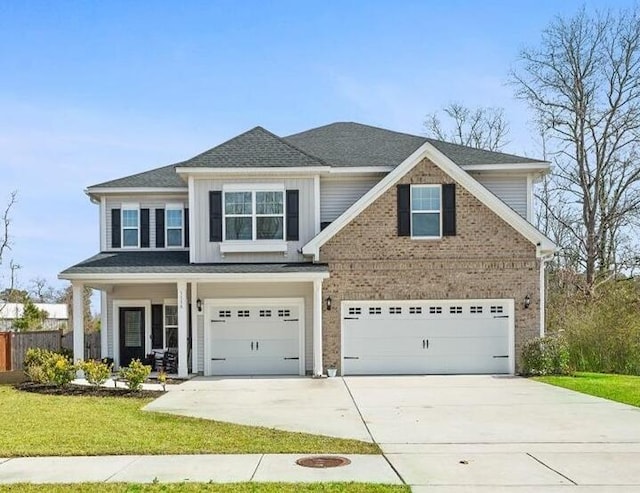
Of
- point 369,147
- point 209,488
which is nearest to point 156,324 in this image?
point 369,147

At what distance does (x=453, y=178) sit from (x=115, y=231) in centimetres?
1035

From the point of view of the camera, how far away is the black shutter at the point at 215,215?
774 inches

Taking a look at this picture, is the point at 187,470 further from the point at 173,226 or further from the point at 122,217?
the point at 122,217

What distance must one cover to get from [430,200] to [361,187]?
7.32ft

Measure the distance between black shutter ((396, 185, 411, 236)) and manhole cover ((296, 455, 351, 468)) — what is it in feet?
36.3

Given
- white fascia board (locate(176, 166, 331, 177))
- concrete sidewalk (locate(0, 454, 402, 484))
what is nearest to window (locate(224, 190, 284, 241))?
white fascia board (locate(176, 166, 331, 177))

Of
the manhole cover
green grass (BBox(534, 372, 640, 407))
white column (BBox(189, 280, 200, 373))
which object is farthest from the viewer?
white column (BBox(189, 280, 200, 373))

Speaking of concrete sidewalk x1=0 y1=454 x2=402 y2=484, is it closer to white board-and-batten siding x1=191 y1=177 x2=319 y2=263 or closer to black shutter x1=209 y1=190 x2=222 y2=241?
white board-and-batten siding x1=191 y1=177 x2=319 y2=263

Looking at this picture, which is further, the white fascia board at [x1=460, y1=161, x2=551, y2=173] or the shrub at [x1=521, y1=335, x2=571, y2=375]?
the white fascia board at [x1=460, y1=161, x2=551, y2=173]

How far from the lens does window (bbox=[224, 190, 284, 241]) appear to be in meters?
19.7

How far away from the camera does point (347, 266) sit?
19.2 m

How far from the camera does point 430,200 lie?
19312mm

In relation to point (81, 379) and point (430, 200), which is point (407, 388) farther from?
point (81, 379)

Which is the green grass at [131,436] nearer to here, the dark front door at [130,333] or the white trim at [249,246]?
the white trim at [249,246]
